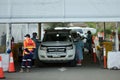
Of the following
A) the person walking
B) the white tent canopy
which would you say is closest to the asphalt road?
the person walking

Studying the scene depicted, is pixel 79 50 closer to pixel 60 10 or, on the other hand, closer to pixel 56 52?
pixel 56 52

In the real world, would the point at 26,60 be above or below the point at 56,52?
below

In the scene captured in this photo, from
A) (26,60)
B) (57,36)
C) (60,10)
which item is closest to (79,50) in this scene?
(57,36)

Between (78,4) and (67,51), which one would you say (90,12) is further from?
(67,51)

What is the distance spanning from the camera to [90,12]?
63.2ft

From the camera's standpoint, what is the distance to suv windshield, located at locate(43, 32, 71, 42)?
21.4 metres

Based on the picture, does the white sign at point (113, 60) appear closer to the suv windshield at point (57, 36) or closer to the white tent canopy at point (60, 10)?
the white tent canopy at point (60, 10)

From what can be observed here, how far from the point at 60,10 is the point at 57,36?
2694mm

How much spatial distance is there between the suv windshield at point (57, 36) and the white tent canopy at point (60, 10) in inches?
95.0

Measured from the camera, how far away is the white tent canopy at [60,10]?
19234mm

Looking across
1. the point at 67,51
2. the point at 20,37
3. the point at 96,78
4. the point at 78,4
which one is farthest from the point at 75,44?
the point at 20,37

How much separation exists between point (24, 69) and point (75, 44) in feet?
11.6

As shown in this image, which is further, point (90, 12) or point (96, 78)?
point (90, 12)

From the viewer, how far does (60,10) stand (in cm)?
1922
